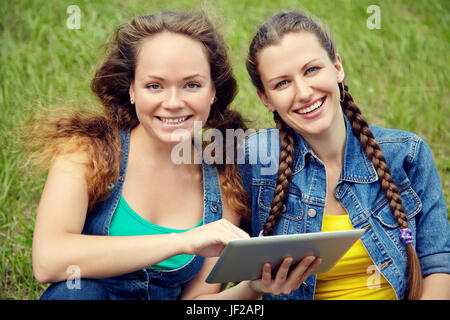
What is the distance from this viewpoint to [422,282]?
223 centimetres

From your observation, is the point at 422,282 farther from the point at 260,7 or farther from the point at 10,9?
the point at 10,9

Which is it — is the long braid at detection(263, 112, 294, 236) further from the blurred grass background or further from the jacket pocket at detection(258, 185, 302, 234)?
the blurred grass background

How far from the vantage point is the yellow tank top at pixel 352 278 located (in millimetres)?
2229

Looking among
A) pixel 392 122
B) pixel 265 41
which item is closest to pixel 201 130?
pixel 265 41

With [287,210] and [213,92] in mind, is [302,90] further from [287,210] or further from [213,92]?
[287,210]

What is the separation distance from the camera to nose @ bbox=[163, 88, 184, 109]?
6.97ft

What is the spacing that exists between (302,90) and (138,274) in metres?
0.98

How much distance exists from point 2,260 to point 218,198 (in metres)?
1.34

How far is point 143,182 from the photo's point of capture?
2322mm

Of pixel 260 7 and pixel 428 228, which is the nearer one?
pixel 428 228

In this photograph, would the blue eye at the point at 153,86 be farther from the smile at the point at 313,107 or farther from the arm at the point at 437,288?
the arm at the point at 437,288

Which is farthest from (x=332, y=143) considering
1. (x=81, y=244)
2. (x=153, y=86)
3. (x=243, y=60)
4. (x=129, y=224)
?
(x=243, y=60)

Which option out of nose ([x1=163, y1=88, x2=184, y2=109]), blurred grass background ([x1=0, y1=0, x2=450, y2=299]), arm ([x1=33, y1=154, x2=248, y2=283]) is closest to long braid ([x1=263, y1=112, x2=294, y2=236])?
arm ([x1=33, y1=154, x2=248, y2=283])
